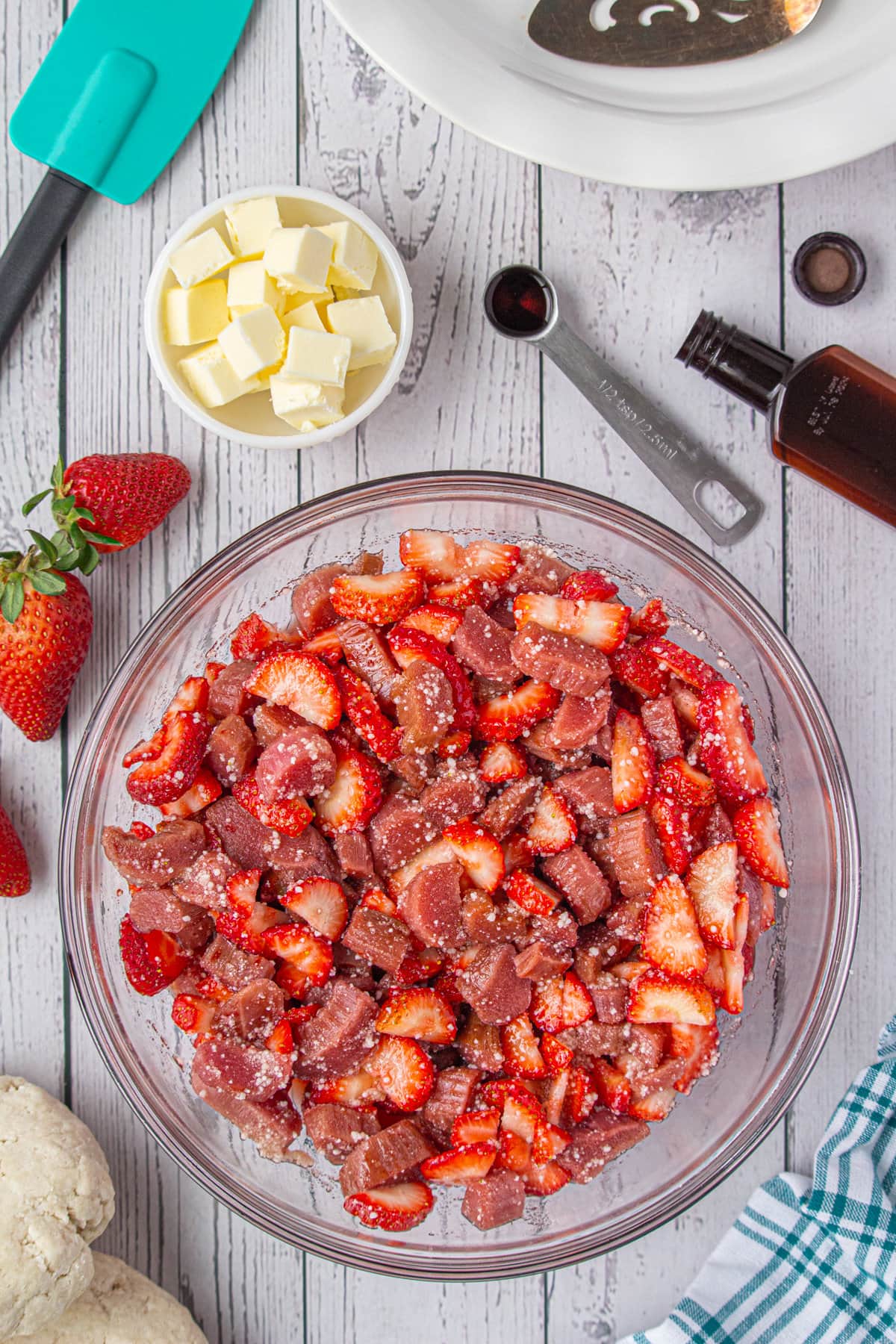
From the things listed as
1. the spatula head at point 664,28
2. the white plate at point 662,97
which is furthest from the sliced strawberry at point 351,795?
the spatula head at point 664,28

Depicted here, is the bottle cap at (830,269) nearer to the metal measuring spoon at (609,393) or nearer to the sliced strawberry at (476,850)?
the metal measuring spoon at (609,393)

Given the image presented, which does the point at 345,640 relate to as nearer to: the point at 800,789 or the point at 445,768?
the point at 445,768

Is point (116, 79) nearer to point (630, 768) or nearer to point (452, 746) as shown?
point (452, 746)

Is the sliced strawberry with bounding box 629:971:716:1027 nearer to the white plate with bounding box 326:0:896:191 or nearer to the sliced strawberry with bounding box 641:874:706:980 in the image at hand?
the sliced strawberry with bounding box 641:874:706:980

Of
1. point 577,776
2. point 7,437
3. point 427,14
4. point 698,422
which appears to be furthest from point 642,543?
point 7,437

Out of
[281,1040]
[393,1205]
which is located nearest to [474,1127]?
[393,1205]

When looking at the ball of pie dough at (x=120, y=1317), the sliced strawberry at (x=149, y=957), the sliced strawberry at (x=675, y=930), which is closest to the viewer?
the sliced strawberry at (x=675, y=930)
